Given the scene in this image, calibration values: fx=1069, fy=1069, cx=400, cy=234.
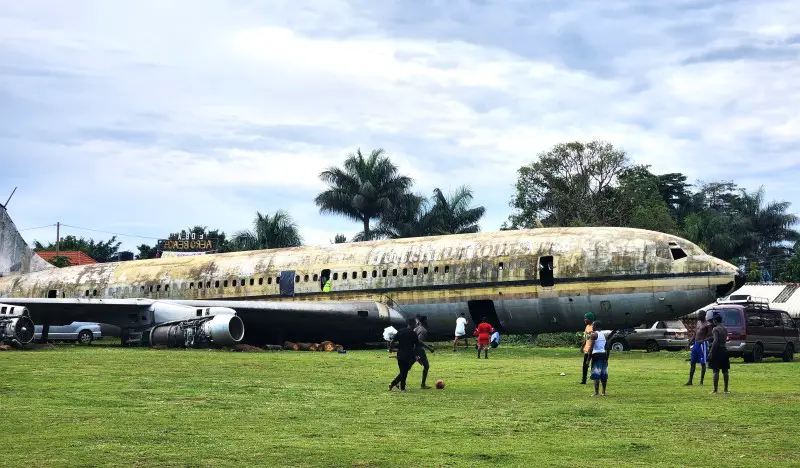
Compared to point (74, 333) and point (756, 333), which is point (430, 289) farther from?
point (74, 333)

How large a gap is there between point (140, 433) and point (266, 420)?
233cm

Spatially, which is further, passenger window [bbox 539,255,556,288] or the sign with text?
the sign with text

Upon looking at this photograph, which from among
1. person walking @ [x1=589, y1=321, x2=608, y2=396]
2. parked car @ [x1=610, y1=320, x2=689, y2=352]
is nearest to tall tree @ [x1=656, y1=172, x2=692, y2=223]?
parked car @ [x1=610, y1=320, x2=689, y2=352]

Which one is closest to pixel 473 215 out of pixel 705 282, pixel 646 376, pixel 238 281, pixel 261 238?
pixel 261 238

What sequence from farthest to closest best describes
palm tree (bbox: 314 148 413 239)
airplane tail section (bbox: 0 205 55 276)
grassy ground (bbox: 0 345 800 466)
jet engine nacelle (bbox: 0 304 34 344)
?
palm tree (bbox: 314 148 413 239) → airplane tail section (bbox: 0 205 55 276) → jet engine nacelle (bbox: 0 304 34 344) → grassy ground (bbox: 0 345 800 466)

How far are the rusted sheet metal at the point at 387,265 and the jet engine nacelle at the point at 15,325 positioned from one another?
39.0 feet

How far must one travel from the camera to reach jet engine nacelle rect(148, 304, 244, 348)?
3553cm

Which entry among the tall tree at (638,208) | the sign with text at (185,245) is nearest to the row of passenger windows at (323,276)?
the tall tree at (638,208)

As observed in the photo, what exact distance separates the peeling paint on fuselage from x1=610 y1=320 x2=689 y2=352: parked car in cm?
1016

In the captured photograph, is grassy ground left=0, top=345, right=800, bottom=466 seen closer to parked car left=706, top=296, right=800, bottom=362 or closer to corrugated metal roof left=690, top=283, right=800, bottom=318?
parked car left=706, top=296, right=800, bottom=362

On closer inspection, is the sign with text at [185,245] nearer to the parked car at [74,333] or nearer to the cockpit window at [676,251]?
the parked car at [74,333]

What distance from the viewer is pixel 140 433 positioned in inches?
573

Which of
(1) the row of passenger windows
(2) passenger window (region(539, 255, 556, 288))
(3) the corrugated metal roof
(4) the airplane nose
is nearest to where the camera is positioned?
(4) the airplane nose

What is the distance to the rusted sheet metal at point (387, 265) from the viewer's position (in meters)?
35.9
